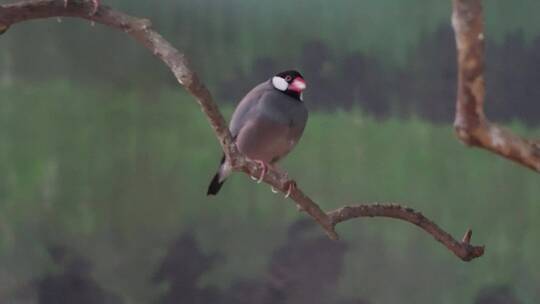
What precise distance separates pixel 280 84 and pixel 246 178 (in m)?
0.71

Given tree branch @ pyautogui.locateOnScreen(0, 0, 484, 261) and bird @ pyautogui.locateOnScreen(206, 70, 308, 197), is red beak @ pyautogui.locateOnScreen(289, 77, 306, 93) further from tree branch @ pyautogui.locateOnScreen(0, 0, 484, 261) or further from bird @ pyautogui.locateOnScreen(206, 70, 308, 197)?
tree branch @ pyautogui.locateOnScreen(0, 0, 484, 261)

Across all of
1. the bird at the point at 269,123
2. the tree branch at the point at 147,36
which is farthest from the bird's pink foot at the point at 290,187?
the bird at the point at 269,123

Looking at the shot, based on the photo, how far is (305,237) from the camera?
9.66 ft

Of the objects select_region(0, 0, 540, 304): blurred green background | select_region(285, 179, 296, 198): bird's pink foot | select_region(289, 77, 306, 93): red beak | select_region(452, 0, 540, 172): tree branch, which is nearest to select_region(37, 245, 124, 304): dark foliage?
select_region(0, 0, 540, 304): blurred green background

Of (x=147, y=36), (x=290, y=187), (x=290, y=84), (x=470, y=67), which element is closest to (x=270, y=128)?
(x=290, y=84)

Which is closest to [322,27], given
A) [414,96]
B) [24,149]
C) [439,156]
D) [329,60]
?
[329,60]

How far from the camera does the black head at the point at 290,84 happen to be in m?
2.29

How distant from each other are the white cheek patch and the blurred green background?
0.58m

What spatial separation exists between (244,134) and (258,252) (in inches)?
33.3

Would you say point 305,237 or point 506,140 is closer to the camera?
point 506,140

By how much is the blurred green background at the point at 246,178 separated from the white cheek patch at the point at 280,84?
58cm

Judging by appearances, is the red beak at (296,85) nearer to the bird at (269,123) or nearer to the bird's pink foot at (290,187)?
the bird at (269,123)

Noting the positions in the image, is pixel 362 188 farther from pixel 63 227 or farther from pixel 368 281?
pixel 63 227

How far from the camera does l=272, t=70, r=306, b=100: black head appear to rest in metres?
2.29
